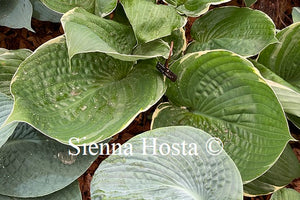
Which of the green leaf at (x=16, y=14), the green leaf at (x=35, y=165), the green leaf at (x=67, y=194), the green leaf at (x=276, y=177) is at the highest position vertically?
the green leaf at (x=16, y=14)

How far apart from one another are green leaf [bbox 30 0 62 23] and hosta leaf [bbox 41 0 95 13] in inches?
7.3

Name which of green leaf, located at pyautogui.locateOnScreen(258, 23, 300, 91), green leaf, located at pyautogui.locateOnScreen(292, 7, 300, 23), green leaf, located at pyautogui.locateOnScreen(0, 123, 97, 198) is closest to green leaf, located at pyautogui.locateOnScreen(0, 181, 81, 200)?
green leaf, located at pyautogui.locateOnScreen(0, 123, 97, 198)

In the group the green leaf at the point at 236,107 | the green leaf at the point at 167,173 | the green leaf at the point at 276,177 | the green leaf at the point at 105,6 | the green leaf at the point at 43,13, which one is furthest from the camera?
the green leaf at the point at 43,13

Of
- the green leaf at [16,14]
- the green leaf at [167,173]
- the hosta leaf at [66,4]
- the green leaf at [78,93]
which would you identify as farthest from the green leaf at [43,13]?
the green leaf at [167,173]

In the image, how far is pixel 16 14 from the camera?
1.05 meters

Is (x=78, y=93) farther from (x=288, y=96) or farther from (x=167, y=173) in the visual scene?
(x=288, y=96)

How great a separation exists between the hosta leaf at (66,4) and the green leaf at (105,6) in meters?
0.03

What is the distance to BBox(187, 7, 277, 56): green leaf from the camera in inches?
36.8

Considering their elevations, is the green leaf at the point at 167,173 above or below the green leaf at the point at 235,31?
below

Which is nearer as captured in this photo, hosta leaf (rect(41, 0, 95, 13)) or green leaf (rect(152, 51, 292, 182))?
green leaf (rect(152, 51, 292, 182))

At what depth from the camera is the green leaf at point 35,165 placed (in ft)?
2.83

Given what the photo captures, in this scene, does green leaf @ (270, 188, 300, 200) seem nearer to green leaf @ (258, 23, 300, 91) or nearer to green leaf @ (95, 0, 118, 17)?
green leaf @ (258, 23, 300, 91)

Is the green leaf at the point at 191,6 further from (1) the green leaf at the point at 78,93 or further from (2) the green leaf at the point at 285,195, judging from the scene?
(2) the green leaf at the point at 285,195

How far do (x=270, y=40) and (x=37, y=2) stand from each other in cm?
70
